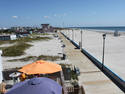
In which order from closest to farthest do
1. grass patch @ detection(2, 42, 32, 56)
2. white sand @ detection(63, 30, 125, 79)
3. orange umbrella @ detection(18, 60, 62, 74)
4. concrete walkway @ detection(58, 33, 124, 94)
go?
1. orange umbrella @ detection(18, 60, 62, 74)
2. concrete walkway @ detection(58, 33, 124, 94)
3. white sand @ detection(63, 30, 125, 79)
4. grass patch @ detection(2, 42, 32, 56)

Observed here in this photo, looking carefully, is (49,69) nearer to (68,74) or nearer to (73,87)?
(73,87)

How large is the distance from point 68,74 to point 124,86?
141 inches

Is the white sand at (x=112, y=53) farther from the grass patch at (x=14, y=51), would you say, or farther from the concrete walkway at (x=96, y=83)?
the grass patch at (x=14, y=51)

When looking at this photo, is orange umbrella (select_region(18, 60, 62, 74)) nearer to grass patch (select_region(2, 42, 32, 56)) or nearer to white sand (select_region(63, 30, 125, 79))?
white sand (select_region(63, 30, 125, 79))

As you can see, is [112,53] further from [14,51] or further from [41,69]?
[14,51]

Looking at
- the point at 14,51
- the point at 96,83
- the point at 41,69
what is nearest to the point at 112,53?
the point at 96,83

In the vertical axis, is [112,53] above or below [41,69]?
below

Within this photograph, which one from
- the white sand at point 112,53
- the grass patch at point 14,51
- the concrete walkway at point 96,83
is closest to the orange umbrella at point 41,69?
the concrete walkway at point 96,83

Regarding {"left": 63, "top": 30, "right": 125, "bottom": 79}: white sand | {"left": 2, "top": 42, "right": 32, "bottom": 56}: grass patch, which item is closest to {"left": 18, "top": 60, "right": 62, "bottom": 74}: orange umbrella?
{"left": 63, "top": 30, "right": 125, "bottom": 79}: white sand

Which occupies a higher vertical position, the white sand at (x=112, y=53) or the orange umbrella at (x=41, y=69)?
the orange umbrella at (x=41, y=69)

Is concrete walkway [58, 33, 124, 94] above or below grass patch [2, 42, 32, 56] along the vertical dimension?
below

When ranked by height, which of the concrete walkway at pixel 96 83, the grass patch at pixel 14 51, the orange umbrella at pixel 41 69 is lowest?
the concrete walkway at pixel 96 83

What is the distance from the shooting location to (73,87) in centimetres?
694

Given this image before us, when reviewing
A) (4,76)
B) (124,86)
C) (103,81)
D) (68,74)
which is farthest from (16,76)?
(124,86)
